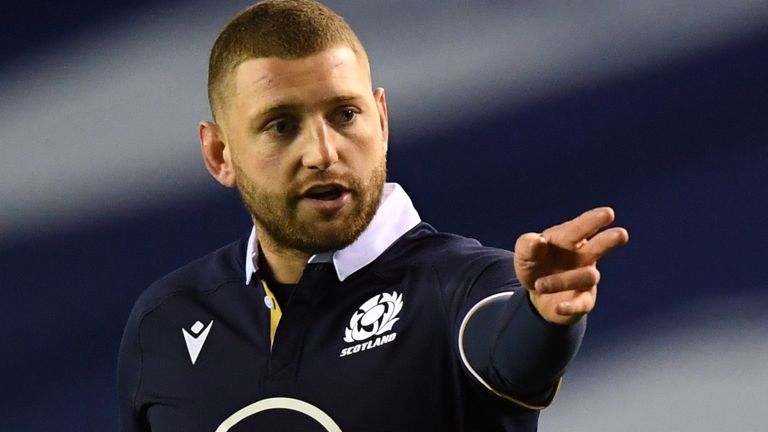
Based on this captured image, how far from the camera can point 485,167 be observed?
2.15 meters

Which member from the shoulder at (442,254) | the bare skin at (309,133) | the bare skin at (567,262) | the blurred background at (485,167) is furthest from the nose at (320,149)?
the blurred background at (485,167)

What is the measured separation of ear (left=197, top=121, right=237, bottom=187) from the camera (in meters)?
1.28

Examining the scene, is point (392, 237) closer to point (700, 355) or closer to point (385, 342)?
point (385, 342)

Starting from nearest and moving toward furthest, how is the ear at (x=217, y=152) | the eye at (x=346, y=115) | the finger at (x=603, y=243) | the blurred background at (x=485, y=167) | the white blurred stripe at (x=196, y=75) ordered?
the finger at (x=603, y=243) < the eye at (x=346, y=115) < the ear at (x=217, y=152) < the blurred background at (x=485, y=167) < the white blurred stripe at (x=196, y=75)

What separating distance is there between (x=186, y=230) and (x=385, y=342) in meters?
1.10

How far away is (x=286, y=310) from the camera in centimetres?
120

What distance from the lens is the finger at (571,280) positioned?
2.94 ft

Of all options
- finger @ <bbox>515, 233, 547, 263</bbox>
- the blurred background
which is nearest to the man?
finger @ <bbox>515, 233, 547, 263</bbox>

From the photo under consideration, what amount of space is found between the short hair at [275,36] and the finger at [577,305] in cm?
37

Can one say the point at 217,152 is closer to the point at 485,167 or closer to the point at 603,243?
the point at 603,243

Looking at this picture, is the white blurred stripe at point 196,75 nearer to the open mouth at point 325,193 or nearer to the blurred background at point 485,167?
the blurred background at point 485,167

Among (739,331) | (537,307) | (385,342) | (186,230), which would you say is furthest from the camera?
(186,230)

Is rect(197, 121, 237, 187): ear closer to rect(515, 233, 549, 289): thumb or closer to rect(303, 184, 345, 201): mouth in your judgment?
rect(303, 184, 345, 201): mouth

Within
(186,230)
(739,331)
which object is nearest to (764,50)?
(739,331)
